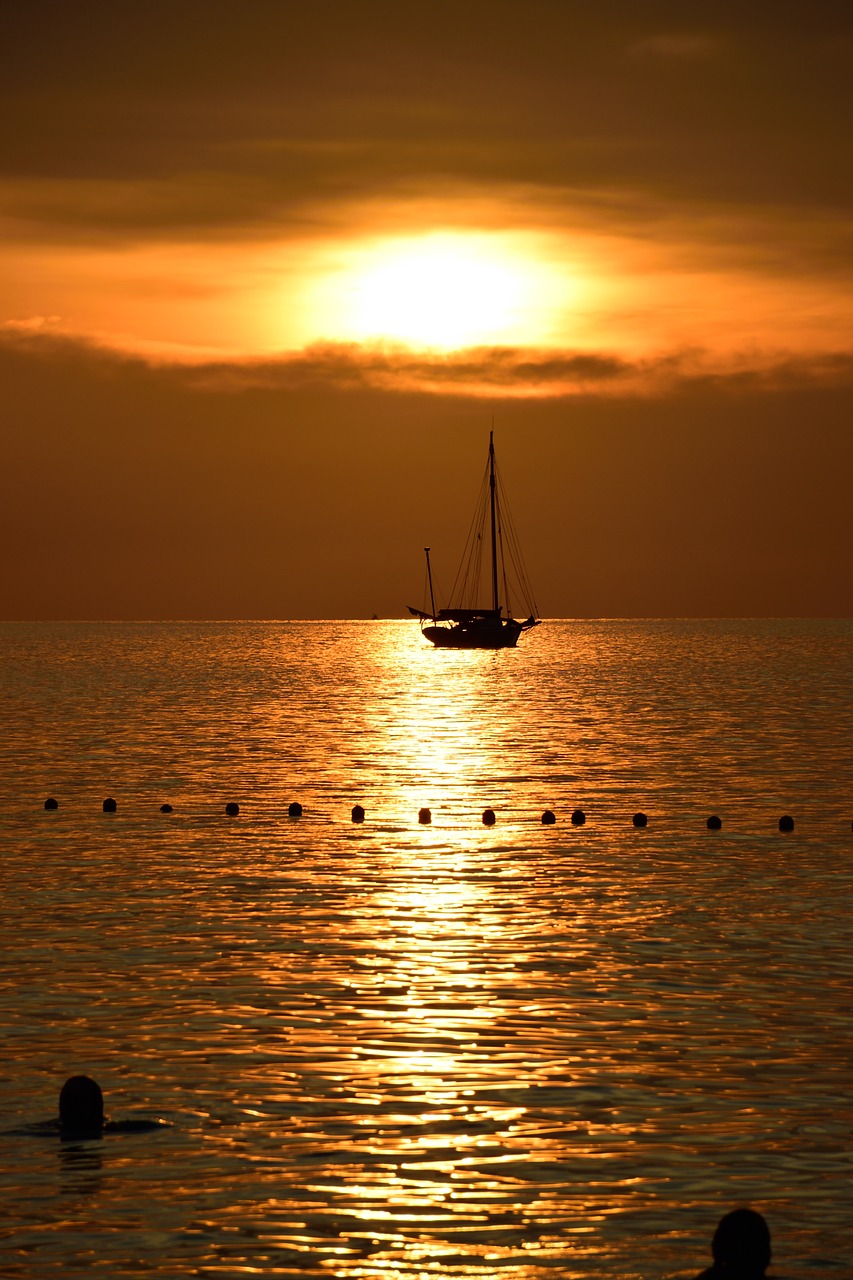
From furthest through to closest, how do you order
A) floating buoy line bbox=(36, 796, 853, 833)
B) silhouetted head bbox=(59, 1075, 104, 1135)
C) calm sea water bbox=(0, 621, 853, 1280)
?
floating buoy line bbox=(36, 796, 853, 833) < silhouetted head bbox=(59, 1075, 104, 1135) < calm sea water bbox=(0, 621, 853, 1280)

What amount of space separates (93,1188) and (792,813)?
38897 mm

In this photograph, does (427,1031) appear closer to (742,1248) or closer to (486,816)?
(742,1248)

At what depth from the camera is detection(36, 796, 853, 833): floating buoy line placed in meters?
49.1

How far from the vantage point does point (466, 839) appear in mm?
46875

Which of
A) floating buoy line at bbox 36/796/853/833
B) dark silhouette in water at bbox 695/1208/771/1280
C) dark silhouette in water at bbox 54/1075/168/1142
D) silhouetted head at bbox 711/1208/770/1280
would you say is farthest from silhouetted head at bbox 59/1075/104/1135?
floating buoy line at bbox 36/796/853/833

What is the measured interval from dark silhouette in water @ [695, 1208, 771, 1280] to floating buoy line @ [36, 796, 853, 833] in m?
34.6

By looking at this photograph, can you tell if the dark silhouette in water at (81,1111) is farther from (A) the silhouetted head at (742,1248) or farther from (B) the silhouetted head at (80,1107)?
(A) the silhouetted head at (742,1248)

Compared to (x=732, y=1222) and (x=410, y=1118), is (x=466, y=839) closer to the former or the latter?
(x=410, y=1118)

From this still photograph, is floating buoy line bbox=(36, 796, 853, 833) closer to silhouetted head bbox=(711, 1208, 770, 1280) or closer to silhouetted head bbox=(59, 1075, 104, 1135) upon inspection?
silhouetted head bbox=(59, 1075, 104, 1135)

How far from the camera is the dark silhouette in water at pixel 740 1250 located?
1423 centimetres

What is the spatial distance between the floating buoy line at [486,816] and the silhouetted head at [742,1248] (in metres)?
34.6

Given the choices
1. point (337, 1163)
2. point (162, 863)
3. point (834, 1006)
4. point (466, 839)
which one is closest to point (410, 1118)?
point (337, 1163)

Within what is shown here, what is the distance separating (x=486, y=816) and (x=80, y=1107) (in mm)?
32040

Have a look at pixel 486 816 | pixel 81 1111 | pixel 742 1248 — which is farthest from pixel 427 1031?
pixel 486 816
